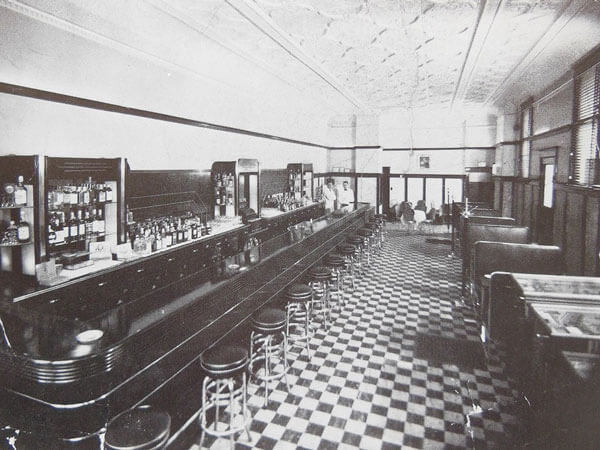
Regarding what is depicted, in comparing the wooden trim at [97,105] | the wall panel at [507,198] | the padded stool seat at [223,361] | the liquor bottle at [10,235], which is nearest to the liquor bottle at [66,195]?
the liquor bottle at [10,235]

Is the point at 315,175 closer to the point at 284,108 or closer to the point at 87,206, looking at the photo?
the point at 284,108

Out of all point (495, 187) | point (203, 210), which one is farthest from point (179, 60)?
point (495, 187)

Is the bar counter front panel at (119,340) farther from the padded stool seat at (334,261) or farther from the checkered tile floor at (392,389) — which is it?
the padded stool seat at (334,261)

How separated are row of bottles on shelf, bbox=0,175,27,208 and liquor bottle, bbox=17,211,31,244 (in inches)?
5.7

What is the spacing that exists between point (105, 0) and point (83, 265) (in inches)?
111

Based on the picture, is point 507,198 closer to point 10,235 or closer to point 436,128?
point 436,128

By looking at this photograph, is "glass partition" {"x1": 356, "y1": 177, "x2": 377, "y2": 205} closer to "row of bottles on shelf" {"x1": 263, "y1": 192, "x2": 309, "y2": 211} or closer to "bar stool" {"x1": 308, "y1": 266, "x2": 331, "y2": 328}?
"row of bottles on shelf" {"x1": 263, "y1": 192, "x2": 309, "y2": 211}

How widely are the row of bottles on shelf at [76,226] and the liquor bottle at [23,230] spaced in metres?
0.24

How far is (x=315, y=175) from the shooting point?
13.9 m

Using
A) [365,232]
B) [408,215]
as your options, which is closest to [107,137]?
[365,232]

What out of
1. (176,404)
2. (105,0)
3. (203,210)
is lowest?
(176,404)

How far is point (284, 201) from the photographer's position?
33.9ft

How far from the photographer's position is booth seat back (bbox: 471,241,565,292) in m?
5.35

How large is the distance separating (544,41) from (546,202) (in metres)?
3.77
